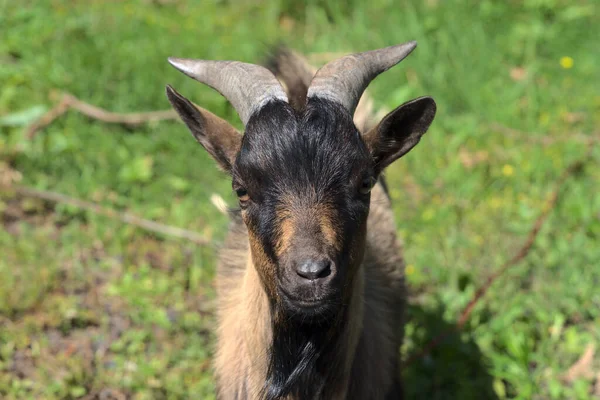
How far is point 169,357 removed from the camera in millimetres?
5391

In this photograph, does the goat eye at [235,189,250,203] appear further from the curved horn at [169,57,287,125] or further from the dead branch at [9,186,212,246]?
the dead branch at [9,186,212,246]

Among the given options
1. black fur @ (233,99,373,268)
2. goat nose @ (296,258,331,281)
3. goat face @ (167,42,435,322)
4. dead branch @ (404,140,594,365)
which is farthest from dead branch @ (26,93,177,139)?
goat nose @ (296,258,331,281)

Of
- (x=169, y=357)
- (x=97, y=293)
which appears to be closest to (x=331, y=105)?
(x=169, y=357)

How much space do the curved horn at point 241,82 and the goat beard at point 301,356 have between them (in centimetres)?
91

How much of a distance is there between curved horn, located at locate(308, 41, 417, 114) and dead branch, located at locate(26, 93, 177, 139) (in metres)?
3.38

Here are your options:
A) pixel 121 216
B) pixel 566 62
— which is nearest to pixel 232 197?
pixel 121 216

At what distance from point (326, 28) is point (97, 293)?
13.6ft

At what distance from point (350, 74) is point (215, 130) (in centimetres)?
66

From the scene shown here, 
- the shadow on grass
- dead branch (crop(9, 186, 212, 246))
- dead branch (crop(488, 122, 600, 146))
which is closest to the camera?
the shadow on grass

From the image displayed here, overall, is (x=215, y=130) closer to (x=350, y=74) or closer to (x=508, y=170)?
(x=350, y=74)

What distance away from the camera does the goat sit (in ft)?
11.3

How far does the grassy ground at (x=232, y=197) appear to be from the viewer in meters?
5.38

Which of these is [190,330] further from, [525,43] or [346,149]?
[525,43]

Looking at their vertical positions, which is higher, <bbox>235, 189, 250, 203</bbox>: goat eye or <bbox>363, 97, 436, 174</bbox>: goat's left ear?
<bbox>363, 97, 436, 174</bbox>: goat's left ear
